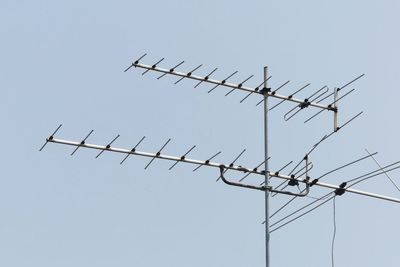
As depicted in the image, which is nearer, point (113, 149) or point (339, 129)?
point (113, 149)

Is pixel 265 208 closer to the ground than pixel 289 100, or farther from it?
closer to the ground

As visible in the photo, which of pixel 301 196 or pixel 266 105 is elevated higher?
pixel 266 105

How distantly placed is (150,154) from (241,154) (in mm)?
1296

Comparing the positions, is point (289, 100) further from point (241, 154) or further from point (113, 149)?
point (113, 149)

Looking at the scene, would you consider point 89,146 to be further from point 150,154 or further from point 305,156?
point 305,156

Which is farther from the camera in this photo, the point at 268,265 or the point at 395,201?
the point at 395,201

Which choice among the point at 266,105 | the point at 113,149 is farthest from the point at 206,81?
the point at 113,149

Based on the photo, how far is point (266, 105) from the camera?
1534cm

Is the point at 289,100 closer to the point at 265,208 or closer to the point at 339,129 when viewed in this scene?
the point at 339,129

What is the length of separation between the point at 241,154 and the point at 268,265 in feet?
5.91

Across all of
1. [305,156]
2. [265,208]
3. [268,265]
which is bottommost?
[268,265]

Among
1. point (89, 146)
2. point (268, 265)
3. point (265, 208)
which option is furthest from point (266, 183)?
point (89, 146)

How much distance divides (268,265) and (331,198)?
1641mm

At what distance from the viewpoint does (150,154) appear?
575 inches
